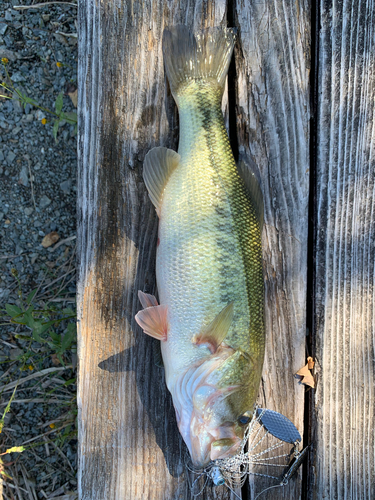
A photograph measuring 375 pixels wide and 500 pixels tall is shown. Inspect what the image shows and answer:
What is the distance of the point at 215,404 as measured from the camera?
5.56ft

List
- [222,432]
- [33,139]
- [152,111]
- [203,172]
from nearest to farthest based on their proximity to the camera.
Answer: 1. [222,432]
2. [203,172]
3. [152,111]
4. [33,139]

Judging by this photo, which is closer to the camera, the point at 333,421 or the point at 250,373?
the point at 250,373

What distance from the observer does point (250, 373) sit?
1.74 m

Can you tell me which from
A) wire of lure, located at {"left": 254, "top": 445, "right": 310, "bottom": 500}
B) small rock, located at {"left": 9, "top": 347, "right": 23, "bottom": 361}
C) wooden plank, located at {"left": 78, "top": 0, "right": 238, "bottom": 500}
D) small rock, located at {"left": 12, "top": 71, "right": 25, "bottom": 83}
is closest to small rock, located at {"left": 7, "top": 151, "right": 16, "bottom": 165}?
small rock, located at {"left": 12, "top": 71, "right": 25, "bottom": 83}

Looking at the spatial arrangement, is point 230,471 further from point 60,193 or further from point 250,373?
point 60,193

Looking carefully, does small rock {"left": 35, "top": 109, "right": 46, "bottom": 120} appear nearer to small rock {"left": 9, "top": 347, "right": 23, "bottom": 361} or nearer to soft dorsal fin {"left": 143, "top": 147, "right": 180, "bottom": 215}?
soft dorsal fin {"left": 143, "top": 147, "right": 180, "bottom": 215}

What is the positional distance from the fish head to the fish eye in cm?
1

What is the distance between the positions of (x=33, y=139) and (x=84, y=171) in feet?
3.65

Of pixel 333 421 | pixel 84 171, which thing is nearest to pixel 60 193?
pixel 84 171

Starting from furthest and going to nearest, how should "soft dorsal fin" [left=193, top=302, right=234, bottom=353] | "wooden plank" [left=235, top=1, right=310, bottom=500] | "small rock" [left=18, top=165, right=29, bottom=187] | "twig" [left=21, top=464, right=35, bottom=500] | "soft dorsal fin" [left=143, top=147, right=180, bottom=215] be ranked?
"small rock" [left=18, top=165, right=29, bottom=187] → "twig" [left=21, top=464, right=35, bottom=500] → "wooden plank" [left=235, top=1, right=310, bottom=500] → "soft dorsal fin" [left=143, top=147, right=180, bottom=215] → "soft dorsal fin" [left=193, top=302, right=234, bottom=353]

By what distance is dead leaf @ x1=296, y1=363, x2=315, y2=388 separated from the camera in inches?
75.2

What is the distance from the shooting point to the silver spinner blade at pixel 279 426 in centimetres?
189

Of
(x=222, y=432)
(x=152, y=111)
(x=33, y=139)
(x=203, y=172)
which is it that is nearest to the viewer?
(x=222, y=432)

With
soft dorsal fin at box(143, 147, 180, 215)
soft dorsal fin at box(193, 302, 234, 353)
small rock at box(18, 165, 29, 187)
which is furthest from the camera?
small rock at box(18, 165, 29, 187)
